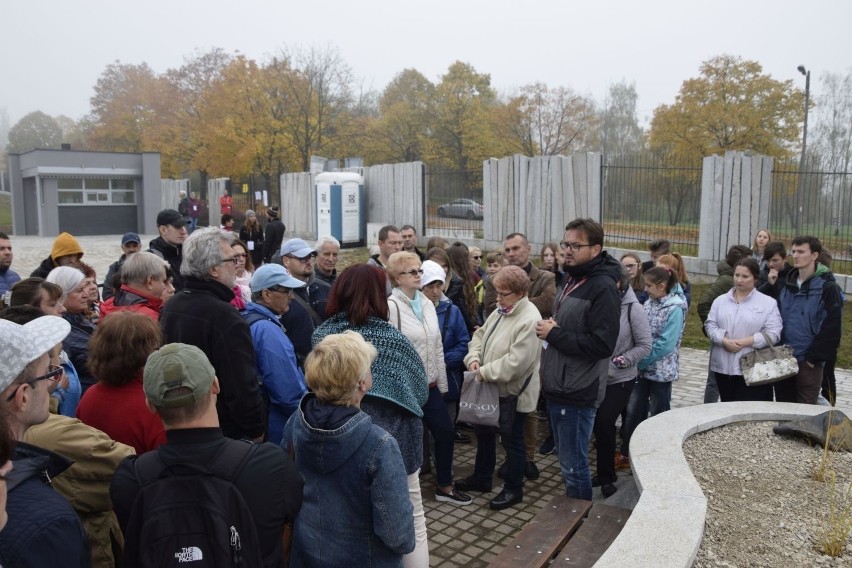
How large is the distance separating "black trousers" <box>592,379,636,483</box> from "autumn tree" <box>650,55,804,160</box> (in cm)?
2130

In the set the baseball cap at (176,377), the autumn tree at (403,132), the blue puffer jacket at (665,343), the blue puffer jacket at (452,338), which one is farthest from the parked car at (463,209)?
the autumn tree at (403,132)

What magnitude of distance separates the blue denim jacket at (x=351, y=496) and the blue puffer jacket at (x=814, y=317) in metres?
4.42

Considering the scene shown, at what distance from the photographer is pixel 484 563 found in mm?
4375

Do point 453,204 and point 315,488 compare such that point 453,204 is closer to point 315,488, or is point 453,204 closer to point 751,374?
point 751,374

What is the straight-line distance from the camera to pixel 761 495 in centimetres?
408

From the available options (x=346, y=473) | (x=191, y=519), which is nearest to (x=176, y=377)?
(x=191, y=519)

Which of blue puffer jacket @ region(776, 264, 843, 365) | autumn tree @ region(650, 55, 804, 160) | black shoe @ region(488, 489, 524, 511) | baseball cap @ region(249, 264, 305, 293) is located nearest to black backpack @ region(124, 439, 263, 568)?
baseball cap @ region(249, 264, 305, 293)

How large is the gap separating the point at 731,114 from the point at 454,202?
13.3 metres

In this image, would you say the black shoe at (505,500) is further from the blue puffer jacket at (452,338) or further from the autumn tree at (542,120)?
the autumn tree at (542,120)

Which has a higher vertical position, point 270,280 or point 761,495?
point 270,280

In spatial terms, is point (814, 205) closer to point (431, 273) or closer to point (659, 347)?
point (659, 347)

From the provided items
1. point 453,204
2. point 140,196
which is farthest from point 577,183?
point 140,196

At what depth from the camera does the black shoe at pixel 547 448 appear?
20.7 feet

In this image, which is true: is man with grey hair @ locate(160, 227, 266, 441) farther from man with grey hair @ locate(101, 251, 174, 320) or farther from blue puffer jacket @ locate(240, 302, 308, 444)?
man with grey hair @ locate(101, 251, 174, 320)
